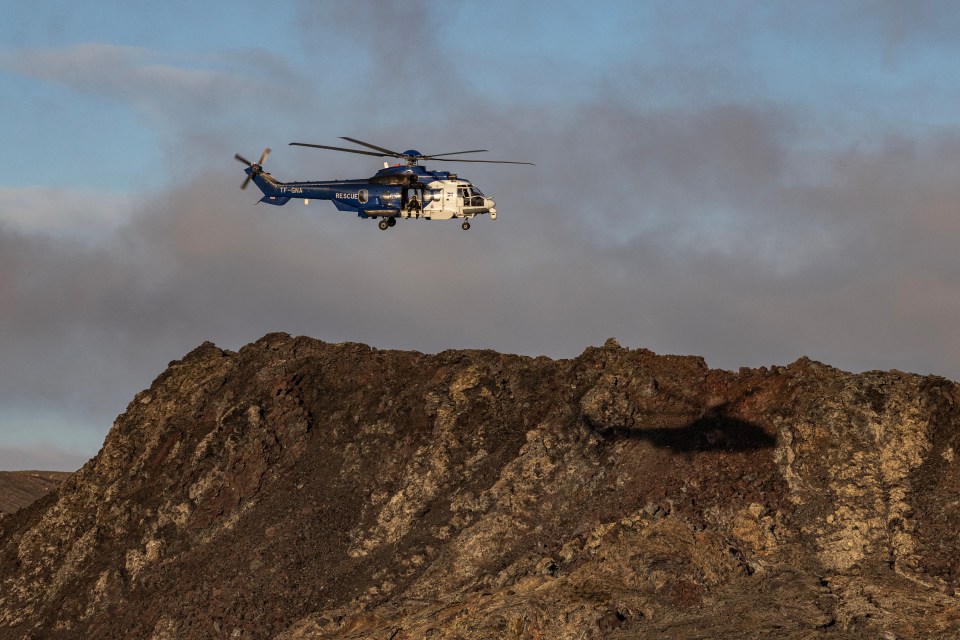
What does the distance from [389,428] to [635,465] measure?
1177 cm

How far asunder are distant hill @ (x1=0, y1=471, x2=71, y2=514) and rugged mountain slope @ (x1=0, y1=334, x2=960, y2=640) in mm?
30263

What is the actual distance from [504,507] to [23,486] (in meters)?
58.8

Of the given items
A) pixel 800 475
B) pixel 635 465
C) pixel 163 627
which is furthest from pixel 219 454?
pixel 800 475

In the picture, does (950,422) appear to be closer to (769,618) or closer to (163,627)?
(769,618)

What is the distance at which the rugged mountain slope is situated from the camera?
151ft

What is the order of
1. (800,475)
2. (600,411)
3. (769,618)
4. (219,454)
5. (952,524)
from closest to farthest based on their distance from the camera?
(769,618) < (952,524) < (800,475) < (600,411) < (219,454)

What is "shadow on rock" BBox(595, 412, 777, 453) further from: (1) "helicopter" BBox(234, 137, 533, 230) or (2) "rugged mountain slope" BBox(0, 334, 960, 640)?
(1) "helicopter" BBox(234, 137, 533, 230)

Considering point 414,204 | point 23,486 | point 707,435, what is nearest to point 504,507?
point 707,435

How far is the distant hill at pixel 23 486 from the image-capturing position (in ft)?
306

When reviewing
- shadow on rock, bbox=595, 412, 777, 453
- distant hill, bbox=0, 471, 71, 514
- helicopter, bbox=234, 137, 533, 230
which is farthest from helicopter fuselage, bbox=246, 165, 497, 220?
distant hill, bbox=0, 471, 71, 514

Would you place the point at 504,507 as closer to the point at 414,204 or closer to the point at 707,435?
the point at 707,435

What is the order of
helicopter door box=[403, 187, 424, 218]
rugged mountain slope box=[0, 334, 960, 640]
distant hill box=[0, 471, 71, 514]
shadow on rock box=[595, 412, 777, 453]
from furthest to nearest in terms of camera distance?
1. distant hill box=[0, 471, 71, 514]
2. helicopter door box=[403, 187, 424, 218]
3. shadow on rock box=[595, 412, 777, 453]
4. rugged mountain slope box=[0, 334, 960, 640]

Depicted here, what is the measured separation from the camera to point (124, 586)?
184ft

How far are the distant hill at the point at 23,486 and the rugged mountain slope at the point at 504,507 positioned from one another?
30.3 meters
